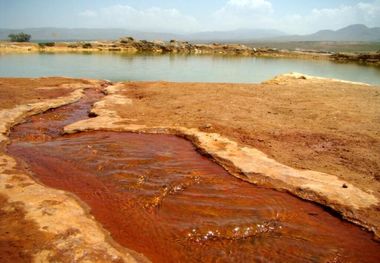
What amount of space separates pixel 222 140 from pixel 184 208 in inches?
125

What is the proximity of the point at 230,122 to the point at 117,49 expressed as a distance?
54740 millimetres

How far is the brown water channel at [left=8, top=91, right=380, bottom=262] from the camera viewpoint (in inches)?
178

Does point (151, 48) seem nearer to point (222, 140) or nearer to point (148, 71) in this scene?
point (148, 71)

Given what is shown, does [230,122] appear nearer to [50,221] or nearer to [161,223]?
[161,223]

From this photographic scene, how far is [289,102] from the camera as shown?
42.6 feet

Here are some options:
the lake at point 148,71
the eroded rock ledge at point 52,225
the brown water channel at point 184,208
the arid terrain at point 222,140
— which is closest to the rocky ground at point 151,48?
the lake at point 148,71

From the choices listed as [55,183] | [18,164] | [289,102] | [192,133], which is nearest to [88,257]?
[55,183]

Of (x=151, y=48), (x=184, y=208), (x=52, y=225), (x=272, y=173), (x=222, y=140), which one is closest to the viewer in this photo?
(x=52, y=225)

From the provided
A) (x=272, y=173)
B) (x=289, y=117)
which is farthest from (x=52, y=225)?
(x=289, y=117)

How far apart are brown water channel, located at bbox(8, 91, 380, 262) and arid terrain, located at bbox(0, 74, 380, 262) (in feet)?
1.04

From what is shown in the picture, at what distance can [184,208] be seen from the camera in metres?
5.52

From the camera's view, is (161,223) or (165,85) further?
(165,85)

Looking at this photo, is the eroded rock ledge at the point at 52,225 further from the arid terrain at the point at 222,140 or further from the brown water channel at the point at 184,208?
the brown water channel at the point at 184,208

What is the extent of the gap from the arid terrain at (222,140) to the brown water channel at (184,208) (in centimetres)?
32
